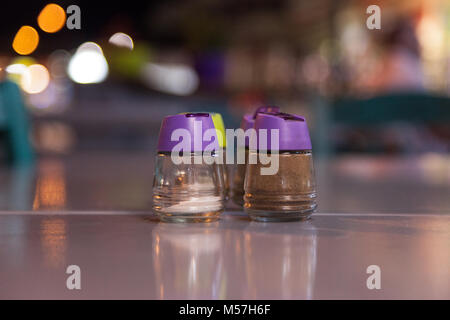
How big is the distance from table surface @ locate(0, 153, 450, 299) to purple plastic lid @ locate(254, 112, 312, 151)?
0.09 meters

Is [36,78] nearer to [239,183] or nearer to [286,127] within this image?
[239,183]

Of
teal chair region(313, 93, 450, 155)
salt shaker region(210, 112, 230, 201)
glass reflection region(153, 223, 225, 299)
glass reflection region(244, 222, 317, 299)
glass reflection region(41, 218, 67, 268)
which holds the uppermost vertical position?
teal chair region(313, 93, 450, 155)

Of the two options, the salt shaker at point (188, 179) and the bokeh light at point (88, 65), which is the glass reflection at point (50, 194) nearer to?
the salt shaker at point (188, 179)

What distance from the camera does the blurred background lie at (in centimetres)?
244

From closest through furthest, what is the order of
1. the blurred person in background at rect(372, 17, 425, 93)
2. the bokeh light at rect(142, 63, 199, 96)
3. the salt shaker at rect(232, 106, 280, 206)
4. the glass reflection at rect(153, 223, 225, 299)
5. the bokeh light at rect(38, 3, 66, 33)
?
the glass reflection at rect(153, 223, 225, 299)
the salt shaker at rect(232, 106, 280, 206)
the bokeh light at rect(38, 3, 66, 33)
the blurred person in background at rect(372, 17, 425, 93)
the bokeh light at rect(142, 63, 199, 96)

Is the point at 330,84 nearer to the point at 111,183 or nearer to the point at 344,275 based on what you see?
the point at 111,183

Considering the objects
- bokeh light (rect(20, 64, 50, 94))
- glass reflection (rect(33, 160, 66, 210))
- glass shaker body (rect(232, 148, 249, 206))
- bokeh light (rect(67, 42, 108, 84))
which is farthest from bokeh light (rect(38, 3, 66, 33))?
glass shaker body (rect(232, 148, 249, 206))

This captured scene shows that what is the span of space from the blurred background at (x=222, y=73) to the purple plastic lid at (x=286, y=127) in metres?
1.66

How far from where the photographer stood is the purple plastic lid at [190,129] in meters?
0.50

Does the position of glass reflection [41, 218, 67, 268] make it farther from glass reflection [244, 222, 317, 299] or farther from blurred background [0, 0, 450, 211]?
blurred background [0, 0, 450, 211]

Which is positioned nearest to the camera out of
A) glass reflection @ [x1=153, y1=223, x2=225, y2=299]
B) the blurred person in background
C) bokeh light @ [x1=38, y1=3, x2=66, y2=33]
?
glass reflection @ [x1=153, y1=223, x2=225, y2=299]

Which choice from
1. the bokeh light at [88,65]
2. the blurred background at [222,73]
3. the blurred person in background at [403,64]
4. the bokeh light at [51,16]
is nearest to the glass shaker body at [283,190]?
the blurred background at [222,73]
